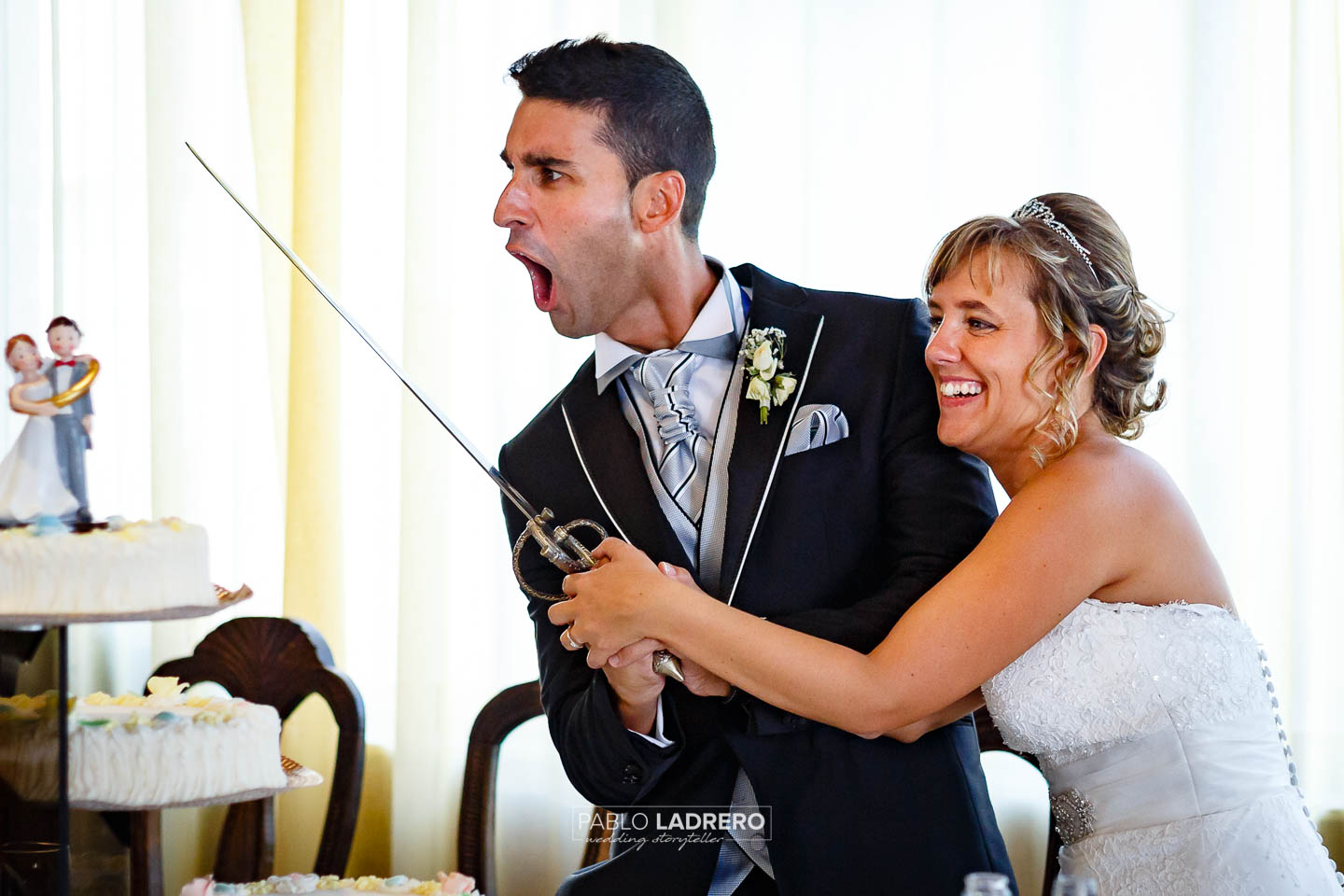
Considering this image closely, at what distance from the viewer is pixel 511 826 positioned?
11.7 feet

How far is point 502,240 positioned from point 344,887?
202cm

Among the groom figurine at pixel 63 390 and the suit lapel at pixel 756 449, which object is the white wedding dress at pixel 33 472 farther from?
the suit lapel at pixel 756 449

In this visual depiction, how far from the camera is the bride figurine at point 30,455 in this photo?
1988mm

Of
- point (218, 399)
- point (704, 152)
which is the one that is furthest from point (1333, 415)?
point (218, 399)

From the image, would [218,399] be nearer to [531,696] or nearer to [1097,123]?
[531,696]

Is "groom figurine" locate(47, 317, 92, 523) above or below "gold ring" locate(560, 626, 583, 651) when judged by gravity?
above

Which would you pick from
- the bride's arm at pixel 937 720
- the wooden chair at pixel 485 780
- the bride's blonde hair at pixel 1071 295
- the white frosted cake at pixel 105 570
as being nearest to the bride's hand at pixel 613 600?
the bride's arm at pixel 937 720

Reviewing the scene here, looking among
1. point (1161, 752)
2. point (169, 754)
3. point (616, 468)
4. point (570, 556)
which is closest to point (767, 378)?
point (616, 468)

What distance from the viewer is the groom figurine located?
2029 millimetres

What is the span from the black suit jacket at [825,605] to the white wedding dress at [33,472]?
887mm

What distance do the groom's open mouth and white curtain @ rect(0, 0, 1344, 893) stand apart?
1599 millimetres

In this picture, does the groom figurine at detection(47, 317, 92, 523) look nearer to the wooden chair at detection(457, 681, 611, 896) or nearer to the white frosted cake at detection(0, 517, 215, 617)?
the white frosted cake at detection(0, 517, 215, 617)

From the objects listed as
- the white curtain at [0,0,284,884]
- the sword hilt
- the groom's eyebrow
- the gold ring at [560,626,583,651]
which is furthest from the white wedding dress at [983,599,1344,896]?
the white curtain at [0,0,284,884]

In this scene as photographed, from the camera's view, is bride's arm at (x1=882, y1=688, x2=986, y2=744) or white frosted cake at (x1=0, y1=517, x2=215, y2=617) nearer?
bride's arm at (x1=882, y1=688, x2=986, y2=744)
